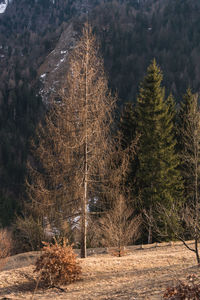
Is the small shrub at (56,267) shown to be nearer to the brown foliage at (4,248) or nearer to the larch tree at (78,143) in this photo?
the larch tree at (78,143)

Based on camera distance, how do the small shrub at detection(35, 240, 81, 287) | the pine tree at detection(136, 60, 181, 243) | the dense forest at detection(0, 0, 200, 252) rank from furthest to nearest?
the dense forest at detection(0, 0, 200, 252) < the pine tree at detection(136, 60, 181, 243) < the small shrub at detection(35, 240, 81, 287)

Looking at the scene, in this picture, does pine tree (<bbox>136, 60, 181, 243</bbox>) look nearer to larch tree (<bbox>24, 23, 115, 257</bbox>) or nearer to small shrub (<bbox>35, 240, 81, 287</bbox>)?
larch tree (<bbox>24, 23, 115, 257</bbox>)

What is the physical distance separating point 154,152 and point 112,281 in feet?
39.6

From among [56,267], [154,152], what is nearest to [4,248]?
[154,152]

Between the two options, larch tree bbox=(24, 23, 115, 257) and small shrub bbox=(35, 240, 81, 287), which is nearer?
small shrub bbox=(35, 240, 81, 287)

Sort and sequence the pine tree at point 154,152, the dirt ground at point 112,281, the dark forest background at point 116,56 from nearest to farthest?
the dirt ground at point 112,281, the pine tree at point 154,152, the dark forest background at point 116,56

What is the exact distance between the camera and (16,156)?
3302 inches

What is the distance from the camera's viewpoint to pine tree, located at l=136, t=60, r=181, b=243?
1931 cm

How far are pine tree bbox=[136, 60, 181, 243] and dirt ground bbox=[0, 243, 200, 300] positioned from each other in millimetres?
7625

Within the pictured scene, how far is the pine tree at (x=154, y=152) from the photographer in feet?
63.4

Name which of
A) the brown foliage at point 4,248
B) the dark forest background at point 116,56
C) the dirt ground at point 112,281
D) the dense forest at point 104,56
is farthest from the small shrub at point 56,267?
the dark forest background at point 116,56

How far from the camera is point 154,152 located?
19.5 meters

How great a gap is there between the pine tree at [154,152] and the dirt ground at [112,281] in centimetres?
763

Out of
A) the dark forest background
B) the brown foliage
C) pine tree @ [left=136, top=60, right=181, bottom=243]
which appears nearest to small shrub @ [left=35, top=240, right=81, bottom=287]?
the brown foliage
